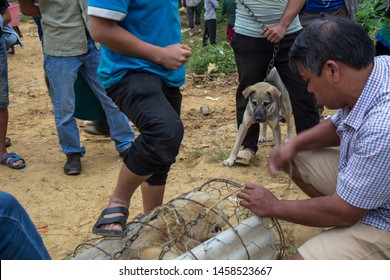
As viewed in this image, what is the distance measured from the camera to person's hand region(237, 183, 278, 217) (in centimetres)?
251

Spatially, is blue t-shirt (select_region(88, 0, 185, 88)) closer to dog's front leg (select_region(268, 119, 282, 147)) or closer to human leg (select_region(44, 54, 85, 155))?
human leg (select_region(44, 54, 85, 155))

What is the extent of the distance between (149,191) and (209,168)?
1.52 m

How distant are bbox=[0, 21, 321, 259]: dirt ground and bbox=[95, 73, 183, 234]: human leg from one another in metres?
1.05

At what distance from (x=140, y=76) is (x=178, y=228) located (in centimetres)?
85

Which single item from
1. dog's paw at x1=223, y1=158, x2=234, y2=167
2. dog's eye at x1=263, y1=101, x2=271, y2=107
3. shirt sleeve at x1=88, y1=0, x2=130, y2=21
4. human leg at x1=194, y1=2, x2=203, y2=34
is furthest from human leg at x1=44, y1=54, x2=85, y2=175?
Result: human leg at x1=194, y1=2, x2=203, y2=34

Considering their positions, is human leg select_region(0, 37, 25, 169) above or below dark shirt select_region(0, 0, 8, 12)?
below

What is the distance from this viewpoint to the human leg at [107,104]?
4543 millimetres

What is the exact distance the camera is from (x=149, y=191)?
302cm

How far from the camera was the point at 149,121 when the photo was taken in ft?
8.05

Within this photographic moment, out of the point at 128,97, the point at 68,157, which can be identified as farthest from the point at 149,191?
the point at 68,157

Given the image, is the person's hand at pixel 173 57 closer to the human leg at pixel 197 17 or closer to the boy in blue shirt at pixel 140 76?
the boy in blue shirt at pixel 140 76

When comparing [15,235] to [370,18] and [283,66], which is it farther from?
[370,18]

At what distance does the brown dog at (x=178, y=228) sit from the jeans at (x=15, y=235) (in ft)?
2.26

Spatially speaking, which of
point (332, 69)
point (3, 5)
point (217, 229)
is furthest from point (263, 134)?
point (332, 69)
